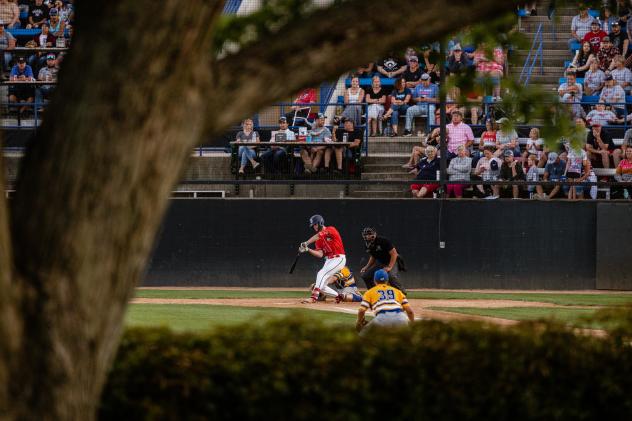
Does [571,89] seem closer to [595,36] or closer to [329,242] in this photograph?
[595,36]

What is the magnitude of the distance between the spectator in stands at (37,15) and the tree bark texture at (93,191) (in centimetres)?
2430

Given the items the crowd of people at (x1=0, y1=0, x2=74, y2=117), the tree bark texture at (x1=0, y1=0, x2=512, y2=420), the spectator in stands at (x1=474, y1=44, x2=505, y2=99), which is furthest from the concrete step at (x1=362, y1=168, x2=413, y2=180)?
the tree bark texture at (x1=0, y1=0, x2=512, y2=420)

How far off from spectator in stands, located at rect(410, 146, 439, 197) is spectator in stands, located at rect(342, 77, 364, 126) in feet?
6.56

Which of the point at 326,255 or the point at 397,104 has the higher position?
the point at 397,104

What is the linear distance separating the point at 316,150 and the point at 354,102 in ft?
6.35

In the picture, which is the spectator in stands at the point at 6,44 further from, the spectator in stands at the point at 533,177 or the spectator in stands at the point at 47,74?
the spectator in stands at the point at 533,177

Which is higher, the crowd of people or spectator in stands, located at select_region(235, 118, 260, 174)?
the crowd of people

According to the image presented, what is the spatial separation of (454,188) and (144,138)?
1854 centimetres

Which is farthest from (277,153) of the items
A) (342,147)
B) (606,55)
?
(606,55)

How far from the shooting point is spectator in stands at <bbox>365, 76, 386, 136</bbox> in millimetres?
23875

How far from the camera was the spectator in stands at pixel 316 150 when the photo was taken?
891 inches

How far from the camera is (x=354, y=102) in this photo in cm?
2388

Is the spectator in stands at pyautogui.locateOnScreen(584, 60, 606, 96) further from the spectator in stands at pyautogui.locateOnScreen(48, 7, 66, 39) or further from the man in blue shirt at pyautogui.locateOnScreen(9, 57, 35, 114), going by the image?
the spectator in stands at pyautogui.locateOnScreen(48, 7, 66, 39)

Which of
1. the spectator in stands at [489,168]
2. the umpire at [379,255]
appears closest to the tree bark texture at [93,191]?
the umpire at [379,255]
